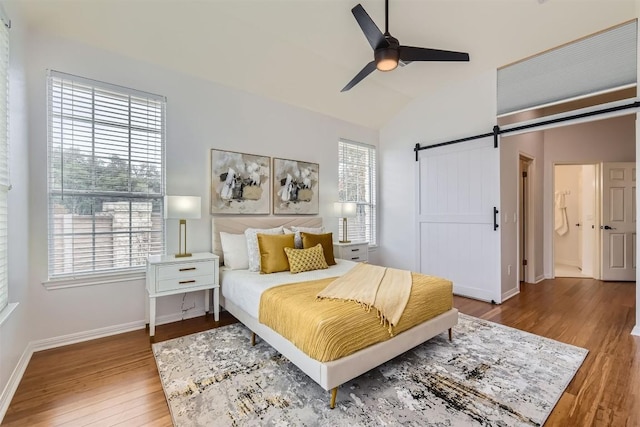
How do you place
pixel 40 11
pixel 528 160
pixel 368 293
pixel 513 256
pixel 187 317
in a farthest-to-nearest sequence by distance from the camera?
1. pixel 528 160
2. pixel 513 256
3. pixel 187 317
4. pixel 40 11
5. pixel 368 293

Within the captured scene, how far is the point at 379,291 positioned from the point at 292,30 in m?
2.86

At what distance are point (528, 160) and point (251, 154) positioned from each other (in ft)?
15.5

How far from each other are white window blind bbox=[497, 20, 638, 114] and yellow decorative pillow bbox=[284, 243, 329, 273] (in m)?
3.13

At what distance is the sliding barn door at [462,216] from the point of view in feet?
12.9

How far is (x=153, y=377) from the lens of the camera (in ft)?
7.02

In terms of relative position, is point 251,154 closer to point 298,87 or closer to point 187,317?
point 298,87

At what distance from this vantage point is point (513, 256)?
432 cm

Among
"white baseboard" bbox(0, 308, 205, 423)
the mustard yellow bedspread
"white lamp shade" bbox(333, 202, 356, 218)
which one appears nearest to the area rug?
the mustard yellow bedspread

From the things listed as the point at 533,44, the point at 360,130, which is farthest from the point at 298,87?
the point at 533,44

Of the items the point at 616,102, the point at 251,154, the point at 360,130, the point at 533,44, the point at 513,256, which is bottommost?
the point at 513,256

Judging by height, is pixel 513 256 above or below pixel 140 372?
above

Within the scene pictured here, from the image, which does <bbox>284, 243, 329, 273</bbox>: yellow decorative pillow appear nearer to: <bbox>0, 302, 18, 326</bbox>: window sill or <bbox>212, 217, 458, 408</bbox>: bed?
<bbox>212, 217, 458, 408</bbox>: bed

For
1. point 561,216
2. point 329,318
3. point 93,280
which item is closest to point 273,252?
point 329,318

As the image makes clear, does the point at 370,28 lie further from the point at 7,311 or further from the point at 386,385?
the point at 7,311
